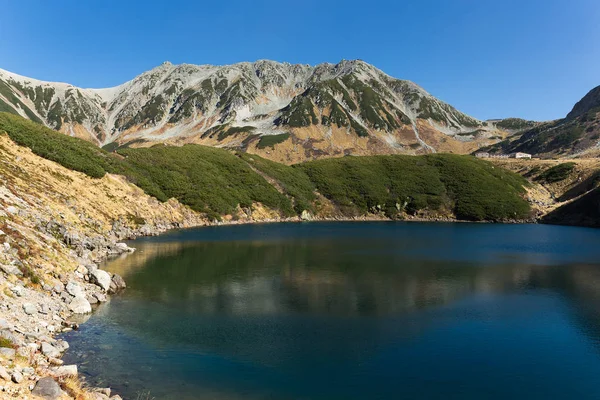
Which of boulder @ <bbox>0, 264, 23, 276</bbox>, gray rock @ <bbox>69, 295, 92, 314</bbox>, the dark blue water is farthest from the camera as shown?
gray rock @ <bbox>69, 295, 92, 314</bbox>

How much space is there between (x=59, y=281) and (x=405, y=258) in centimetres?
4778

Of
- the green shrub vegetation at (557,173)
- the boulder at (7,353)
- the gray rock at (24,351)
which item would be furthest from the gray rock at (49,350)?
the green shrub vegetation at (557,173)

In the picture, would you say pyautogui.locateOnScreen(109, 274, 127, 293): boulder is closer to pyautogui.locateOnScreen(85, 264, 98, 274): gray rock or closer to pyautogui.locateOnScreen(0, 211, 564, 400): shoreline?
pyautogui.locateOnScreen(0, 211, 564, 400): shoreline

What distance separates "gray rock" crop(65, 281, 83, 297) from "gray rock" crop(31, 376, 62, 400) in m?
16.5

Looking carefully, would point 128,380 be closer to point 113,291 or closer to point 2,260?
point 2,260

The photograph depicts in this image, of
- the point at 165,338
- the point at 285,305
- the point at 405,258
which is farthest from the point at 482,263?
the point at 165,338

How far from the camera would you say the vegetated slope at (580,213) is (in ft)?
398

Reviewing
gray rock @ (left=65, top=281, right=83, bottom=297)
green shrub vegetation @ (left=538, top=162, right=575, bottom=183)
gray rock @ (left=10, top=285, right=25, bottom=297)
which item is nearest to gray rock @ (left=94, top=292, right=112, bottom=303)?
gray rock @ (left=65, top=281, right=83, bottom=297)

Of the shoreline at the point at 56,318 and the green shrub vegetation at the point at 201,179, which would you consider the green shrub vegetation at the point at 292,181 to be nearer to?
the green shrub vegetation at the point at 201,179

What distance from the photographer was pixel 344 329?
30078 millimetres

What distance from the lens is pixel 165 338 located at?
27266 millimetres

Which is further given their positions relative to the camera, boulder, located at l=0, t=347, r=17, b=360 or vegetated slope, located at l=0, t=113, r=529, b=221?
vegetated slope, located at l=0, t=113, r=529, b=221

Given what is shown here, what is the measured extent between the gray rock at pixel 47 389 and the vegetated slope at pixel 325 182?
74.8 m

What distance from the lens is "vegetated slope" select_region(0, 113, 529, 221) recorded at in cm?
10388
